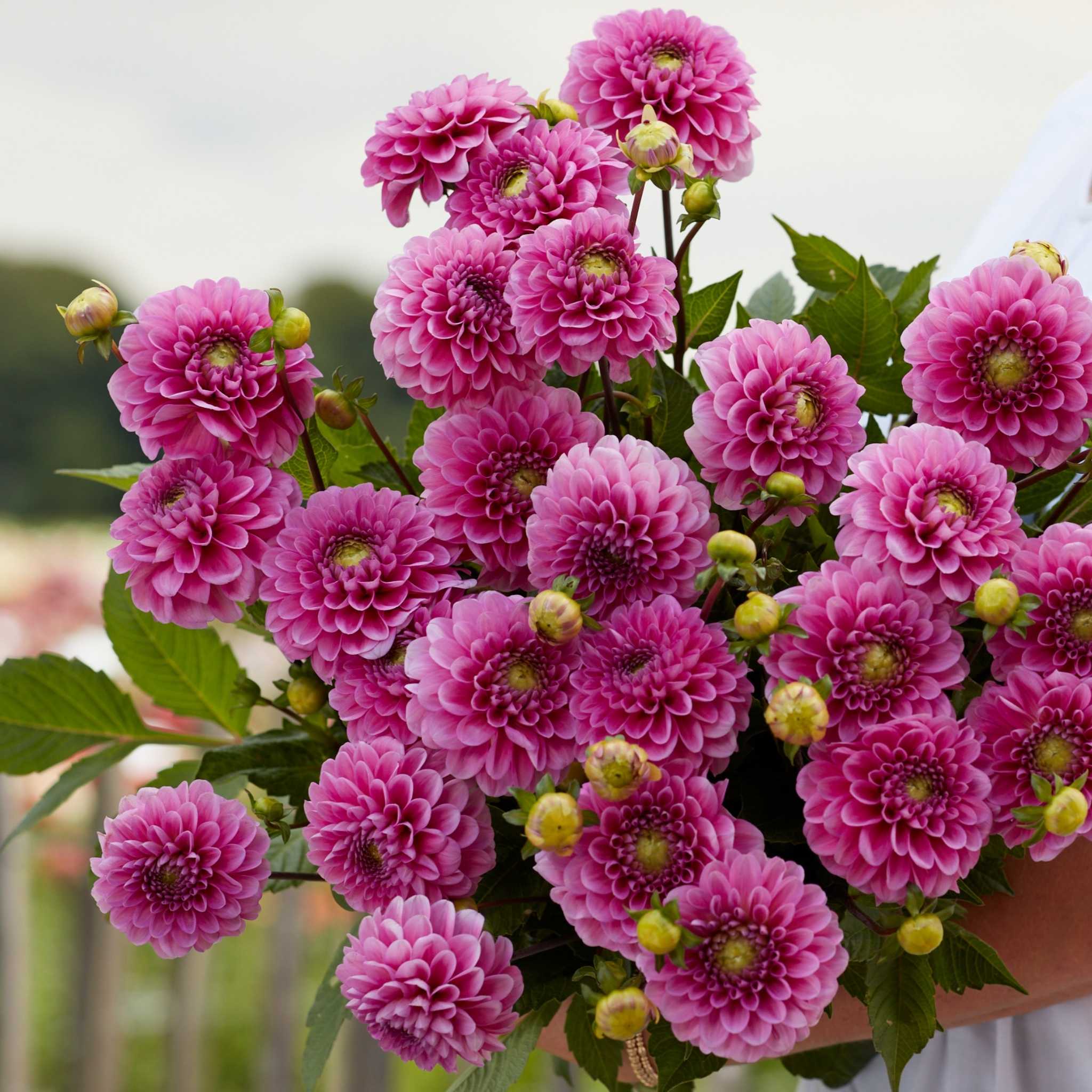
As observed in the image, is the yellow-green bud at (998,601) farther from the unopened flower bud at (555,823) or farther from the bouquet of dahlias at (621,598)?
the unopened flower bud at (555,823)

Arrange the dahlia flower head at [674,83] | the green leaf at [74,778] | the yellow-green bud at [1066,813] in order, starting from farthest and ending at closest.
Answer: the green leaf at [74,778] → the dahlia flower head at [674,83] → the yellow-green bud at [1066,813]

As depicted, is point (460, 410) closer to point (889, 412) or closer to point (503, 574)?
point (503, 574)

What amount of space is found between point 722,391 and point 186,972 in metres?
1.29

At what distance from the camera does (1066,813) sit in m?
0.30

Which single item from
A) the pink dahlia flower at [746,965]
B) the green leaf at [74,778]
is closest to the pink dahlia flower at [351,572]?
the pink dahlia flower at [746,965]

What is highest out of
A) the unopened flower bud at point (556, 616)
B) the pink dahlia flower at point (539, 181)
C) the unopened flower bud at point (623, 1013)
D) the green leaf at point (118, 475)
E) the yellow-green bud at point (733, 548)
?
the pink dahlia flower at point (539, 181)

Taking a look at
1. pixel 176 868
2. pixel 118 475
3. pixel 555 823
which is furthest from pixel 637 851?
pixel 118 475

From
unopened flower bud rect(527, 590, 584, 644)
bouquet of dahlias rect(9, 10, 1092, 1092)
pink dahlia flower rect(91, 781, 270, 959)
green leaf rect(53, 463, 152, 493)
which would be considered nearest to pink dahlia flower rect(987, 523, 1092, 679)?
bouquet of dahlias rect(9, 10, 1092, 1092)

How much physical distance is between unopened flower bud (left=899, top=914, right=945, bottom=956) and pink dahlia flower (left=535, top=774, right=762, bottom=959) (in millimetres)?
42

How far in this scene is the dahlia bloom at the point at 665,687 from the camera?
320 mm

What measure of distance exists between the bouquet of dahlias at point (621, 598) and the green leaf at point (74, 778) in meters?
0.17

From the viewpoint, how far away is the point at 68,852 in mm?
2002

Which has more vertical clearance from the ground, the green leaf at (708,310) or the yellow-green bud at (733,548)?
the green leaf at (708,310)

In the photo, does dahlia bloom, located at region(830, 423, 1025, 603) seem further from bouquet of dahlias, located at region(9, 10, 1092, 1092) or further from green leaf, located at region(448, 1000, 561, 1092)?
green leaf, located at region(448, 1000, 561, 1092)
